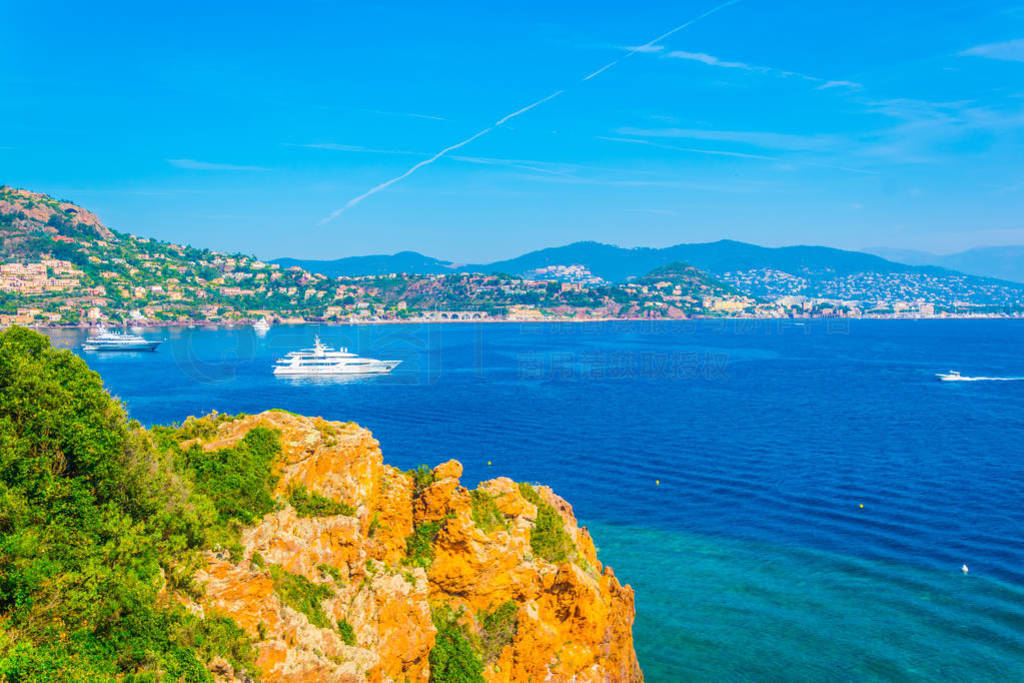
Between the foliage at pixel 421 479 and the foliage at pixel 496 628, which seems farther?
the foliage at pixel 421 479

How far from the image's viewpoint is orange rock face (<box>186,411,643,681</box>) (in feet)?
67.6

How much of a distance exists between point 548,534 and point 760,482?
1402 inches

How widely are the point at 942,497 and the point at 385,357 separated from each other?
135 m

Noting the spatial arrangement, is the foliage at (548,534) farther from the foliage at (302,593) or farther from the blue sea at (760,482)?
the foliage at (302,593)

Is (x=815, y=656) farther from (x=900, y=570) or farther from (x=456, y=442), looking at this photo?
(x=456, y=442)

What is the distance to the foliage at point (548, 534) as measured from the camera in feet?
97.5

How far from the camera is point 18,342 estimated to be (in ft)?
66.7

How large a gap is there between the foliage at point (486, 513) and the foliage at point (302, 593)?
A: 747cm

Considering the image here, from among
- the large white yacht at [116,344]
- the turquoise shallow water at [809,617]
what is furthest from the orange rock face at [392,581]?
the large white yacht at [116,344]

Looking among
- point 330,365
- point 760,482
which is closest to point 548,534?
point 760,482

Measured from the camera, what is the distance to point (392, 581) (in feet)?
81.1

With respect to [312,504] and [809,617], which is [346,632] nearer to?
[312,504]

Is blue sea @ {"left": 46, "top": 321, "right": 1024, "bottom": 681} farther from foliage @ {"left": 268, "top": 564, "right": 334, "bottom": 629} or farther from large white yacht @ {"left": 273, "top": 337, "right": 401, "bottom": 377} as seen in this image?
foliage @ {"left": 268, "top": 564, "right": 334, "bottom": 629}

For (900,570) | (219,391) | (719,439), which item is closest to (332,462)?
(900,570)
